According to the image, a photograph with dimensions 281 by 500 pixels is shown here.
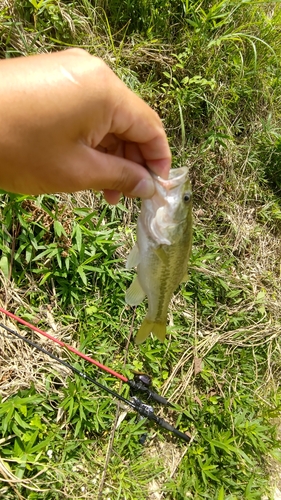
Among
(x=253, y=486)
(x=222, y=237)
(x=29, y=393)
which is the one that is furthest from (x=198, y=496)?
(x=222, y=237)

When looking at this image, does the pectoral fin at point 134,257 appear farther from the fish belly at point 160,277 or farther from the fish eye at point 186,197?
the fish eye at point 186,197

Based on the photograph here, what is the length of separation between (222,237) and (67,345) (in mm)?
2345

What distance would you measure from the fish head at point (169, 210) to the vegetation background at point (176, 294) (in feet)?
3.61

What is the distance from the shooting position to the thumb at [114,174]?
189 centimetres

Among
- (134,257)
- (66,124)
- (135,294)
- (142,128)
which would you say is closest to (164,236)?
(134,257)

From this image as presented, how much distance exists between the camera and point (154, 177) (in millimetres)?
2250

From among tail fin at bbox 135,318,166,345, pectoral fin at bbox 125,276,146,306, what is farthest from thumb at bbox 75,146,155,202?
tail fin at bbox 135,318,166,345

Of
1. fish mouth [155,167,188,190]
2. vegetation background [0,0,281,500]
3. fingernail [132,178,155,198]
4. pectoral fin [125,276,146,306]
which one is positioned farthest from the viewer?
vegetation background [0,0,281,500]

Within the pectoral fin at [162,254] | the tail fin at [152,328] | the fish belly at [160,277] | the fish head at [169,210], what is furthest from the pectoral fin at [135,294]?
the fish head at [169,210]

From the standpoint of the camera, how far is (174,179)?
7.66 ft

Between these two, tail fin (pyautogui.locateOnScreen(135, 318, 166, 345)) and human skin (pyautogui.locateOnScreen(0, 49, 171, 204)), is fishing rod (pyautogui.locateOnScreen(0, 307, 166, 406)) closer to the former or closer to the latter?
tail fin (pyautogui.locateOnScreen(135, 318, 166, 345))

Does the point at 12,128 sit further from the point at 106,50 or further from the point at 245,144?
the point at 245,144

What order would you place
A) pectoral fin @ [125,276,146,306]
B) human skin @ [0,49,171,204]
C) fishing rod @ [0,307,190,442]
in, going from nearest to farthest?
human skin @ [0,49,171,204] < pectoral fin @ [125,276,146,306] < fishing rod @ [0,307,190,442]

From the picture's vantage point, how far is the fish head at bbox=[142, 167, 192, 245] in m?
2.34
